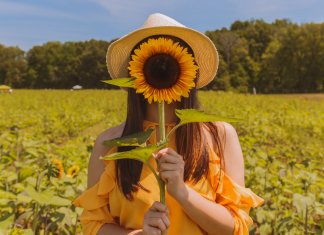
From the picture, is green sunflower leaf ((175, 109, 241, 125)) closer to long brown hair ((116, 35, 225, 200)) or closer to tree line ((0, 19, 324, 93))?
long brown hair ((116, 35, 225, 200))

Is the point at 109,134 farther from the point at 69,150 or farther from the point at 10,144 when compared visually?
the point at 69,150

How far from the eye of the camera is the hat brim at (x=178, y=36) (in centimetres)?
131

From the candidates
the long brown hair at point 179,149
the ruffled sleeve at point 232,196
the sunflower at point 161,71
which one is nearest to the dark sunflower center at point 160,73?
the sunflower at point 161,71

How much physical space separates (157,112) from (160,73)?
0.45 meters

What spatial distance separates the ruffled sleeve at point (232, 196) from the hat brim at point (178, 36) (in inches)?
11.6

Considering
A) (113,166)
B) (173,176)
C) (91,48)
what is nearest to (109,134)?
(113,166)

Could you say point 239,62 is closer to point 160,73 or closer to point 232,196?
point 232,196

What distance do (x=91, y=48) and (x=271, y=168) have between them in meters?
55.5

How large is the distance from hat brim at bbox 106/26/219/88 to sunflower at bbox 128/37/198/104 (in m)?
0.28

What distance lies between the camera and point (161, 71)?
100cm

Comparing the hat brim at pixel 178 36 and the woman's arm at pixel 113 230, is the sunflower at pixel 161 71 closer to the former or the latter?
the hat brim at pixel 178 36

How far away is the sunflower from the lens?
39.0 inches

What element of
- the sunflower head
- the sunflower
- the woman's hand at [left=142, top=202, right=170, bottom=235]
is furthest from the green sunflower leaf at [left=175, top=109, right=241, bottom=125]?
the sunflower head

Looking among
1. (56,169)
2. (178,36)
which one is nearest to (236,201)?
(178,36)
